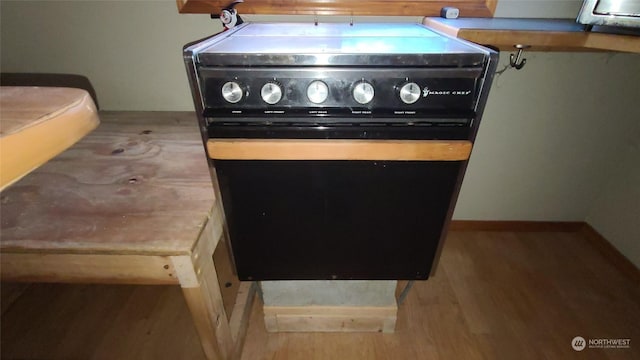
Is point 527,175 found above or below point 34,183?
below

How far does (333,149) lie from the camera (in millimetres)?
671

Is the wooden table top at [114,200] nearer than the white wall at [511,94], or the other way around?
the wooden table top at [114,200]

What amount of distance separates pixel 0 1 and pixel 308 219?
4.35ft

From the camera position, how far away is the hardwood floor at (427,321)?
3.45 feet

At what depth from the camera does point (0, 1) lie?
1059 millimetres

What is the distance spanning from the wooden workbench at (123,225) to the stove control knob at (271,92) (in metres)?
0.28

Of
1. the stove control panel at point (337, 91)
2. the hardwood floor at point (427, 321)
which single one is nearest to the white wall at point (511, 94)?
the hardwood floor at point (427, 321)

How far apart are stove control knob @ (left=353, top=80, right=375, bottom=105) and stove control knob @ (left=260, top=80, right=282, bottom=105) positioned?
157mm

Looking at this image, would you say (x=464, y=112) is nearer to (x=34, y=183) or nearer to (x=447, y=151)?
(x=447, y=151)

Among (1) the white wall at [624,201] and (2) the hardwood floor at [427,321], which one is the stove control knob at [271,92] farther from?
(1) the white wall at [624,201]

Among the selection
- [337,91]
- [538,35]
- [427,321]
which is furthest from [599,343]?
[337,91]


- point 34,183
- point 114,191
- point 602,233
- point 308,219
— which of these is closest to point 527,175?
point 602,233

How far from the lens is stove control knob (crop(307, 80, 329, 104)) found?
63 centimetres

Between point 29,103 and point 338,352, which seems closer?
point 29,103
